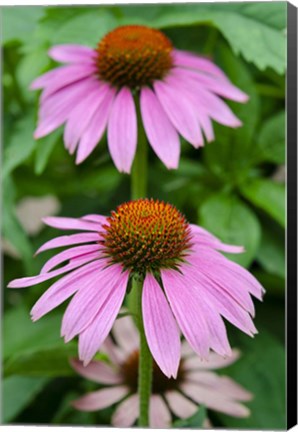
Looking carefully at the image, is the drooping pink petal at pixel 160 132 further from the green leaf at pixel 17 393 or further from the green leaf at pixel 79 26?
the green leaf at pixel 17 393

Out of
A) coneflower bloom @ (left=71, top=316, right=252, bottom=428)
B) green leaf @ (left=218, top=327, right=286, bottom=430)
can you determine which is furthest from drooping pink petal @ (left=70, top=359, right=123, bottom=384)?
green leaf @ (left=218, top=327, right=286, bottom=430)

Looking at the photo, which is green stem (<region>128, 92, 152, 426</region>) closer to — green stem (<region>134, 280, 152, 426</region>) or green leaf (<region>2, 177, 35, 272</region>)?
green stem (<region>134, 280, 152, 426</region>)

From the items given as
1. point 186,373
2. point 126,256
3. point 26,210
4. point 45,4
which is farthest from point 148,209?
point 26,210

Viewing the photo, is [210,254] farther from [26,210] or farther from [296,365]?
[26,210]

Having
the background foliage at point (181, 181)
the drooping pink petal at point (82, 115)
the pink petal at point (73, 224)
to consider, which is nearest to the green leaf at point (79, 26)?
the background foliage at point (181, 181)

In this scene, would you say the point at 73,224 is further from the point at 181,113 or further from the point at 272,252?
the point at 272,252

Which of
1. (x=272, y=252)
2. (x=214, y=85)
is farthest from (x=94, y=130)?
(x=272, y=252)
